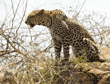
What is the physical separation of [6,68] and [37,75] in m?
0.46

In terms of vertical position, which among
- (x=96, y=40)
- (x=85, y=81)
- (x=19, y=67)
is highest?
(x=96, y=40)

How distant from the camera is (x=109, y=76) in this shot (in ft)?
3.96

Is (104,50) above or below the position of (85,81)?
above

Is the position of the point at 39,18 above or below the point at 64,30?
above

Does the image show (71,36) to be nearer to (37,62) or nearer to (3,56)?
(37,62)

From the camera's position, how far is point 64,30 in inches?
66.1

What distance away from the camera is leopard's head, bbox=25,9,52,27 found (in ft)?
5.61

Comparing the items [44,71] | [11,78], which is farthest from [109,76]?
[11,78]

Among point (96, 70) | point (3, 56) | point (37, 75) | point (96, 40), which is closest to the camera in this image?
point (37, 75)

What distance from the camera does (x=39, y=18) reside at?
1.74 m

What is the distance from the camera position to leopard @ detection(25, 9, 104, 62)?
1.65 meters

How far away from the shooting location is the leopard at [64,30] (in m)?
1.65

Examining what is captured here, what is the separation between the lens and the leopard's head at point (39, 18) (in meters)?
1.71

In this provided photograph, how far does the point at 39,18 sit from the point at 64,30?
0.48m
